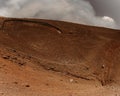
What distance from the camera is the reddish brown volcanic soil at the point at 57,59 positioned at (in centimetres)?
2126

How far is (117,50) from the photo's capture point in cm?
3203

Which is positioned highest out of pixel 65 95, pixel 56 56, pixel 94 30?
pixel 94 30

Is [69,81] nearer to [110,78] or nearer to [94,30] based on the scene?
[110,78]

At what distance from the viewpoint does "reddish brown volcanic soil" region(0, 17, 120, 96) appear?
69.7 ft

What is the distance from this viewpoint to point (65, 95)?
2025cm

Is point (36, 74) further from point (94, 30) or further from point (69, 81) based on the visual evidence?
point (94, 30)

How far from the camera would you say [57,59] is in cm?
2747

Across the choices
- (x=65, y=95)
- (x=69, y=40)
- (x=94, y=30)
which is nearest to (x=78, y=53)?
(x=69, y=40)

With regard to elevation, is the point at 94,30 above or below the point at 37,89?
above

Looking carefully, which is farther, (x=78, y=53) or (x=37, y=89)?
(x=78, y=53)

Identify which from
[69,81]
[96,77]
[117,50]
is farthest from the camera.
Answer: [117,50]

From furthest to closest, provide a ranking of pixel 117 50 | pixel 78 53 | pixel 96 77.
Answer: pixel 117 50
pixel 78 53
pixel 96 77

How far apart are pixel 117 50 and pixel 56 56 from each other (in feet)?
21.8

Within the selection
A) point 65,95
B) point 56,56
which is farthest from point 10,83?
point 56,56
